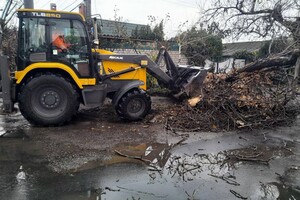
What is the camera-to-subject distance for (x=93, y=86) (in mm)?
7375

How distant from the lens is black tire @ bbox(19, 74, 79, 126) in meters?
6.82

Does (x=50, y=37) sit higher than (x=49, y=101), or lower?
higher

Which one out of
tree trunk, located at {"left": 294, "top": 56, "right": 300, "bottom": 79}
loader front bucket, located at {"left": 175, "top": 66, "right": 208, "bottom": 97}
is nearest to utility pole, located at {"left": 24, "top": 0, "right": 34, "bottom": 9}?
loader front bucket, located at {"left": 175, "top": 66, "right": 208, "bottom": 97}

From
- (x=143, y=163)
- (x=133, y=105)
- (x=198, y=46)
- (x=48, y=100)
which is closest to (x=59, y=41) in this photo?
(x=48, y=100)

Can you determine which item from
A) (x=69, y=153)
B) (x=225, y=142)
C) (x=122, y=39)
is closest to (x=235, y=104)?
(x=225, y=142)

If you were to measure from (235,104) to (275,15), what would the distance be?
576 centimetres

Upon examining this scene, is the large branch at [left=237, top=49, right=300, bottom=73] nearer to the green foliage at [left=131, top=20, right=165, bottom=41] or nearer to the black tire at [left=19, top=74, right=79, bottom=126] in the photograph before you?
the black tire at [left=19, top=74, right=79, bottom=126]

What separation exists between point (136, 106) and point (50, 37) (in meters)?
2.73

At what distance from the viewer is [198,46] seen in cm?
1872

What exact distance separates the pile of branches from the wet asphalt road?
40 cm

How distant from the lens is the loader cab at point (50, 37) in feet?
22.1

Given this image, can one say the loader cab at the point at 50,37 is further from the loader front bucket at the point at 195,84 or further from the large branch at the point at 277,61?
the large branch at the point at 277,61

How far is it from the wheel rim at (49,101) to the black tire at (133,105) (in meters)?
1.42

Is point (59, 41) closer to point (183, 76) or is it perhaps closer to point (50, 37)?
point (50, 37)
